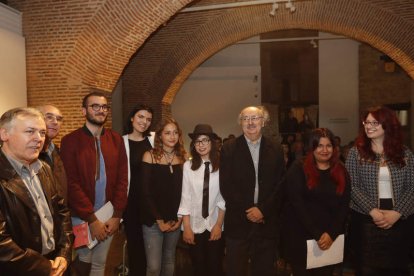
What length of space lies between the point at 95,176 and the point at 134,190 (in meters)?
0.43

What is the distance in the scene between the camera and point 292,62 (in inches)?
555

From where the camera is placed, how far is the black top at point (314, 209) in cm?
298

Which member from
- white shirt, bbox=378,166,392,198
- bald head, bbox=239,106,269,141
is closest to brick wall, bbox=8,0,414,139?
bald head, bbox=239,106,269,141

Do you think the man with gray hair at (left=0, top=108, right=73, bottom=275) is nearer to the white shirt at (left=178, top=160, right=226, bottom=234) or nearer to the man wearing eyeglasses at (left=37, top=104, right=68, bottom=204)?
the man wearing eyeglasses at (left=37, top=104, right=68, bottom=204)

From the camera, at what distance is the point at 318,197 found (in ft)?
9.77

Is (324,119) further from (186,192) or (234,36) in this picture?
(186,192)

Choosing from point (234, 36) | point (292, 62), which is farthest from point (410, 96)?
point (234, 36)

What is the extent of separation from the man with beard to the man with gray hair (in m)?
0.70

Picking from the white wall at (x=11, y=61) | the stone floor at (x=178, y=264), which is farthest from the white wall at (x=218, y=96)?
the stone floor at (x=178, y=264)

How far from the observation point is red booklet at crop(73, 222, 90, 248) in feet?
10.0

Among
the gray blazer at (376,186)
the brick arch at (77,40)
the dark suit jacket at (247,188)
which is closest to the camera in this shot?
the gray blazer at (376,186)

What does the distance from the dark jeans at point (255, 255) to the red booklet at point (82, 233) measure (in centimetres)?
122

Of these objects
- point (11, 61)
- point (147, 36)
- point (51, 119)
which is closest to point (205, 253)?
point (51, 119)

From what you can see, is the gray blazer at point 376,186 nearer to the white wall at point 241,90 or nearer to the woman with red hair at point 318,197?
the woman with red hair at point 318,197
